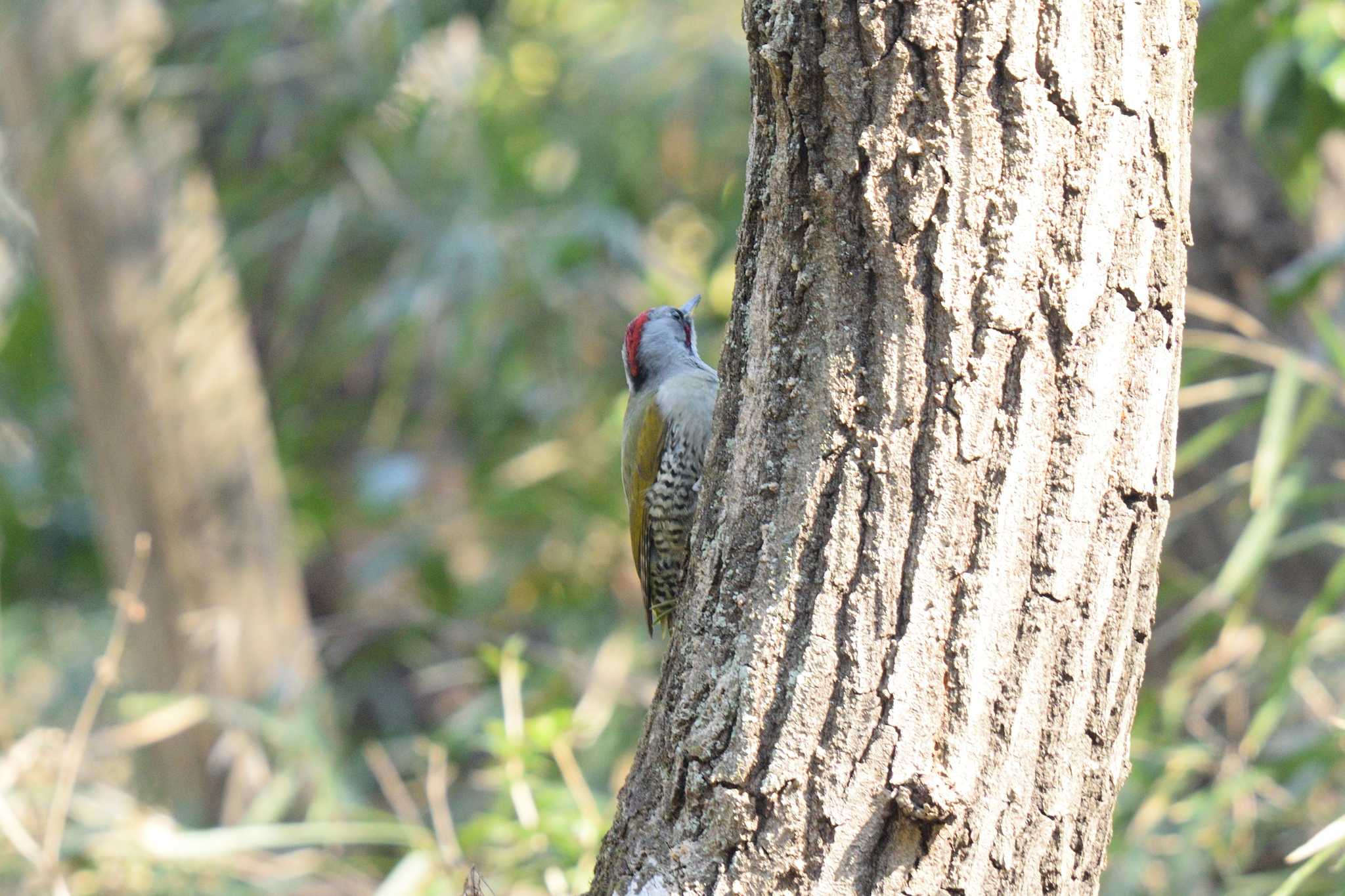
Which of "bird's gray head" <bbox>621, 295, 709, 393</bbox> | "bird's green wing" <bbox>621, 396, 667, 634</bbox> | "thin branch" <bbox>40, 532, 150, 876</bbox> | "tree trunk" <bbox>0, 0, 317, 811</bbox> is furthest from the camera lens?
"tree trunk" <bbox>0, 0, 317, 811</bbox>

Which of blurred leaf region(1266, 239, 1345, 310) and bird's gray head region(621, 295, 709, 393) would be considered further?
bird's gray head region(621, 295, 709, 393)

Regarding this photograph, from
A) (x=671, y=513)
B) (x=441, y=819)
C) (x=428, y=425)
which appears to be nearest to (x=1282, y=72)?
(x=671, y=513)

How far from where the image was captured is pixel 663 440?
2.89 m

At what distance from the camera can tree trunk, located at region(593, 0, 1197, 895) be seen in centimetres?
120

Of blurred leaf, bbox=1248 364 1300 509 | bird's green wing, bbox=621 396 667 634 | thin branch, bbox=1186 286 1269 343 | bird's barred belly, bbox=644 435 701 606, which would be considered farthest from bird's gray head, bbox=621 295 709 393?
blurred leaf, bbox=1248 364 1300 509

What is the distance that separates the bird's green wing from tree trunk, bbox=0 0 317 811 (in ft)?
7.77

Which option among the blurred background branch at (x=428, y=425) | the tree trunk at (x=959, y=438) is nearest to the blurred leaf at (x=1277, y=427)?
the blurred background branch at (x=428, y=425)

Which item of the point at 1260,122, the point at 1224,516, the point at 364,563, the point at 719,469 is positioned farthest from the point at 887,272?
the point at 364,563

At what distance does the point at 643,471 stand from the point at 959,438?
1.79 metres

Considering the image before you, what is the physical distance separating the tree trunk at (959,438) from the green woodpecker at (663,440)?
1380mm

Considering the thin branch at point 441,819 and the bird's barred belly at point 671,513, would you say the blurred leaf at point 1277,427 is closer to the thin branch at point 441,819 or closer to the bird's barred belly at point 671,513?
the bird's barred belly at point 671,513

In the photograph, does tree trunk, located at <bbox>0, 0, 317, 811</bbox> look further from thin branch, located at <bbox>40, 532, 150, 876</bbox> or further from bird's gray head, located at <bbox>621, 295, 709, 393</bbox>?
→ bird's gray head, located at <bbox>621, 295, 709, 393</bbox>

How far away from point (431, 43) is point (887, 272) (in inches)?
181

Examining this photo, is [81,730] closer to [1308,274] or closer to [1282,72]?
[1308,274]
